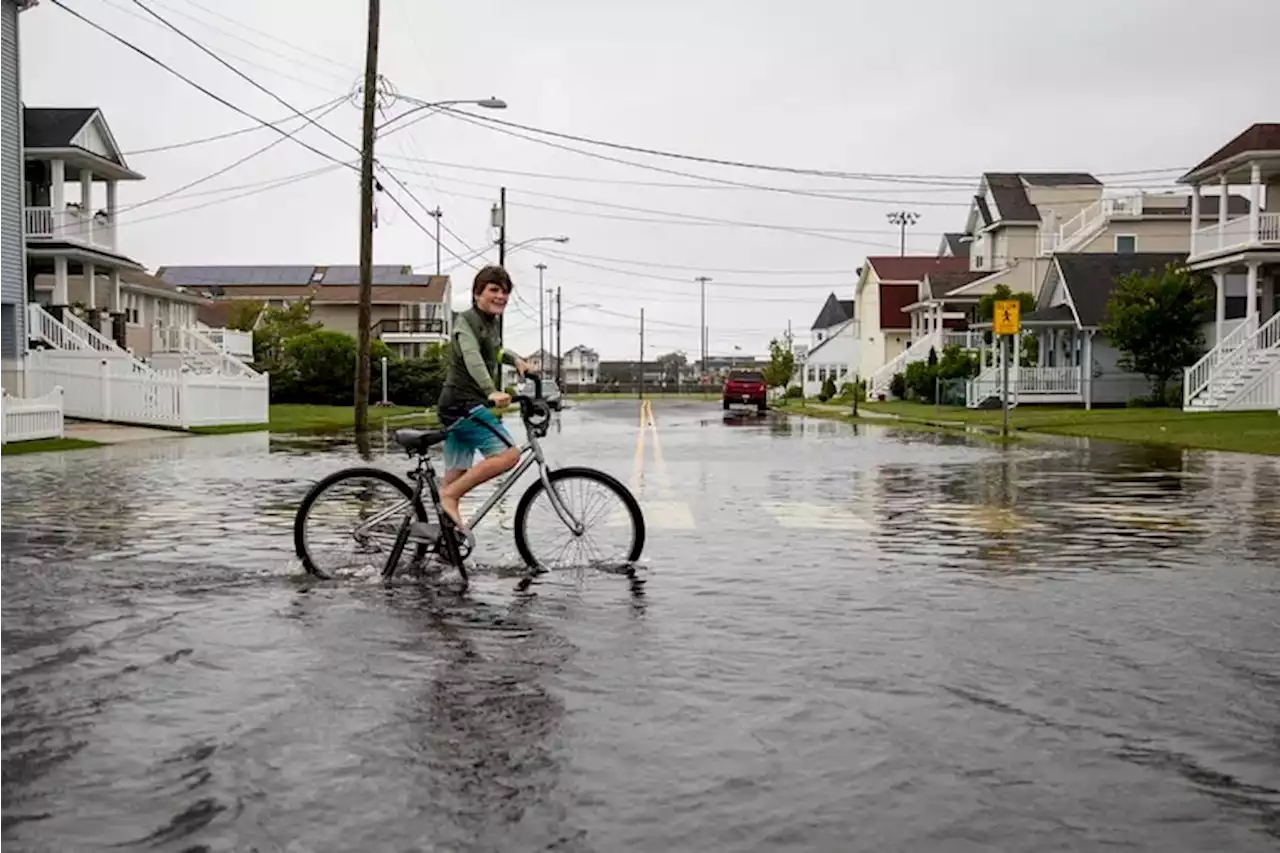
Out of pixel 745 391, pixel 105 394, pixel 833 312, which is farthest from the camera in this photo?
pixel 833 312

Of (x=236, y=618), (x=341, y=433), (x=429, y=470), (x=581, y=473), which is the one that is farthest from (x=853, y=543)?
(x=341, y=433)

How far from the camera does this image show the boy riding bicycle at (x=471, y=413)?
354 inches

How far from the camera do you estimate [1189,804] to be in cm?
462

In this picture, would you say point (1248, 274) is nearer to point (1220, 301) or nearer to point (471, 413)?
point (1220, 301)

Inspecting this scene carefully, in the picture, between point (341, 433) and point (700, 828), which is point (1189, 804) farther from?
point (341, 433)

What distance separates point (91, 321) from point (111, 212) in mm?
4157

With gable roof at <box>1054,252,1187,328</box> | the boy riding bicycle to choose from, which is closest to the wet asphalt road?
the boy riding bicycle

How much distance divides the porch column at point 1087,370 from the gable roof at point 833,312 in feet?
204

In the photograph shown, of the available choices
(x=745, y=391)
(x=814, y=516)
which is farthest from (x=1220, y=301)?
(x=814, y=516)

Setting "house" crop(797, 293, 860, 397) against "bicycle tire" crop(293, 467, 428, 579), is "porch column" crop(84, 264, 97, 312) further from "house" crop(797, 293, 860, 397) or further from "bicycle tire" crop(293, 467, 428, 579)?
"house" crop(797, 293, 860, 397)

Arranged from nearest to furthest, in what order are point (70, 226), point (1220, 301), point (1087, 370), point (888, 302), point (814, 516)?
point (814, 516), point (1220, 301), point (70, 226), point (1087, 370), point (888, 302)

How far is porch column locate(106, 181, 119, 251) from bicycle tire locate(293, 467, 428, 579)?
3928cm

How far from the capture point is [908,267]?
→ 8406cm

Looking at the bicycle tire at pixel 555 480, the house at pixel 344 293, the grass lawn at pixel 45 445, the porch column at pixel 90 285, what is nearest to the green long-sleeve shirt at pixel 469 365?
the bicycle tire at pixel 555 480
